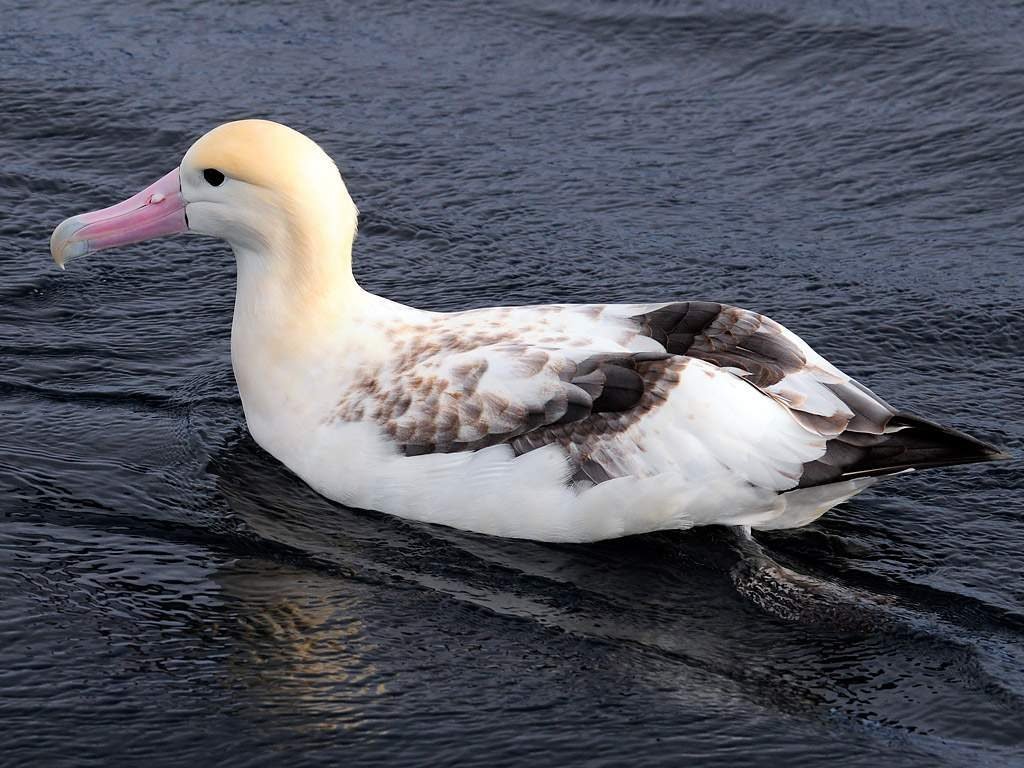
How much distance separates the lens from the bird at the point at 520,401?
7160 mm

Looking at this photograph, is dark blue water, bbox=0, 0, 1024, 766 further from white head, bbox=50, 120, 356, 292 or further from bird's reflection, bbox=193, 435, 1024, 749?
white head, bbox=50, 120, 356, 292

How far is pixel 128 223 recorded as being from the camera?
7.98 m

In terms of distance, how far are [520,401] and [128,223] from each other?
212 cm

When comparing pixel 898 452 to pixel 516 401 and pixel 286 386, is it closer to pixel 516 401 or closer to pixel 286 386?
pixel 516 401

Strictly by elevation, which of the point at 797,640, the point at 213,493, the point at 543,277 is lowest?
the point at 797,640

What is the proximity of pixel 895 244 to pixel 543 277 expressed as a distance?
214cm

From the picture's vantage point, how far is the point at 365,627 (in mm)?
6680

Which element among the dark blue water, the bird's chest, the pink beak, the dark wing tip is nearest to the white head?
the pink beak

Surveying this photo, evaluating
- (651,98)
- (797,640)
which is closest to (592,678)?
(797,640)

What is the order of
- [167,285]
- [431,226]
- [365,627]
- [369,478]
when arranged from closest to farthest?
1. [365,627]
2. [369,478]
3. [167,285]
4. [431,226]

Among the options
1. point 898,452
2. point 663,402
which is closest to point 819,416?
point 898,452

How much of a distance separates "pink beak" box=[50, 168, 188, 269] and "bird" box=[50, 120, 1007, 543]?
71mm

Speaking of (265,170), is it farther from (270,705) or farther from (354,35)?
(354,35)

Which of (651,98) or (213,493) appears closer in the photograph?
(213,493)
